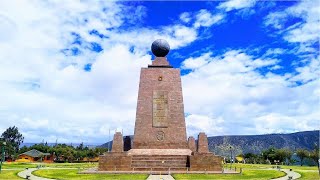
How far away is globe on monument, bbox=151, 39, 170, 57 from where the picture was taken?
37156 mm

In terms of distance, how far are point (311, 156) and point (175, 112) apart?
3469 cm

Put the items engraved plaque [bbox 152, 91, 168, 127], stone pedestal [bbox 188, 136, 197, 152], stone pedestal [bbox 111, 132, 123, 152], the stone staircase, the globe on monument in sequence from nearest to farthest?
the stone staircase
stone pedestal [bbox 111, 132, 123, 152]
engraved plaque [bbox 152, 91, 168, 127]
stone pedestal [bbox 188, 136, 197, 152]
the globe on monument

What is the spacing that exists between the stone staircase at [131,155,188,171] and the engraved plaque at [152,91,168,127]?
3.92 m

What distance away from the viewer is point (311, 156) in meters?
57.5

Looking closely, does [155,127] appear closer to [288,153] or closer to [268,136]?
[288,153]

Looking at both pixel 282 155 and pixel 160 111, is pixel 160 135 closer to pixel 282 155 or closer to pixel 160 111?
pixel 160 111

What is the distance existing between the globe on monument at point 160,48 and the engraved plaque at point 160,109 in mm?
4861

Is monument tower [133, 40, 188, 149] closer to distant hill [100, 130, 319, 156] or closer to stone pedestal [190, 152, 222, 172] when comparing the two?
stone pedestal [190, 152, 222, 172]

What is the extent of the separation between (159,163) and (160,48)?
42.5 feet

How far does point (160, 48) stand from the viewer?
37125 millimetres

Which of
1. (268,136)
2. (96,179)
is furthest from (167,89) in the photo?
(268,136)

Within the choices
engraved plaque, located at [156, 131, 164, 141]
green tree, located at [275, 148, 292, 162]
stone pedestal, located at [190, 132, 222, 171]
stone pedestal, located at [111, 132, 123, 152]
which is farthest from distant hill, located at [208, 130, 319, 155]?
stone pedestal, located at [111, 132, 123, 152]

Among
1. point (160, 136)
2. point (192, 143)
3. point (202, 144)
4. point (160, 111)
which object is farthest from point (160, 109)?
point (202, 144)

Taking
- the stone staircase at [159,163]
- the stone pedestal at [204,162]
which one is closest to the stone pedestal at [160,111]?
the stone staircase at [159,163]
